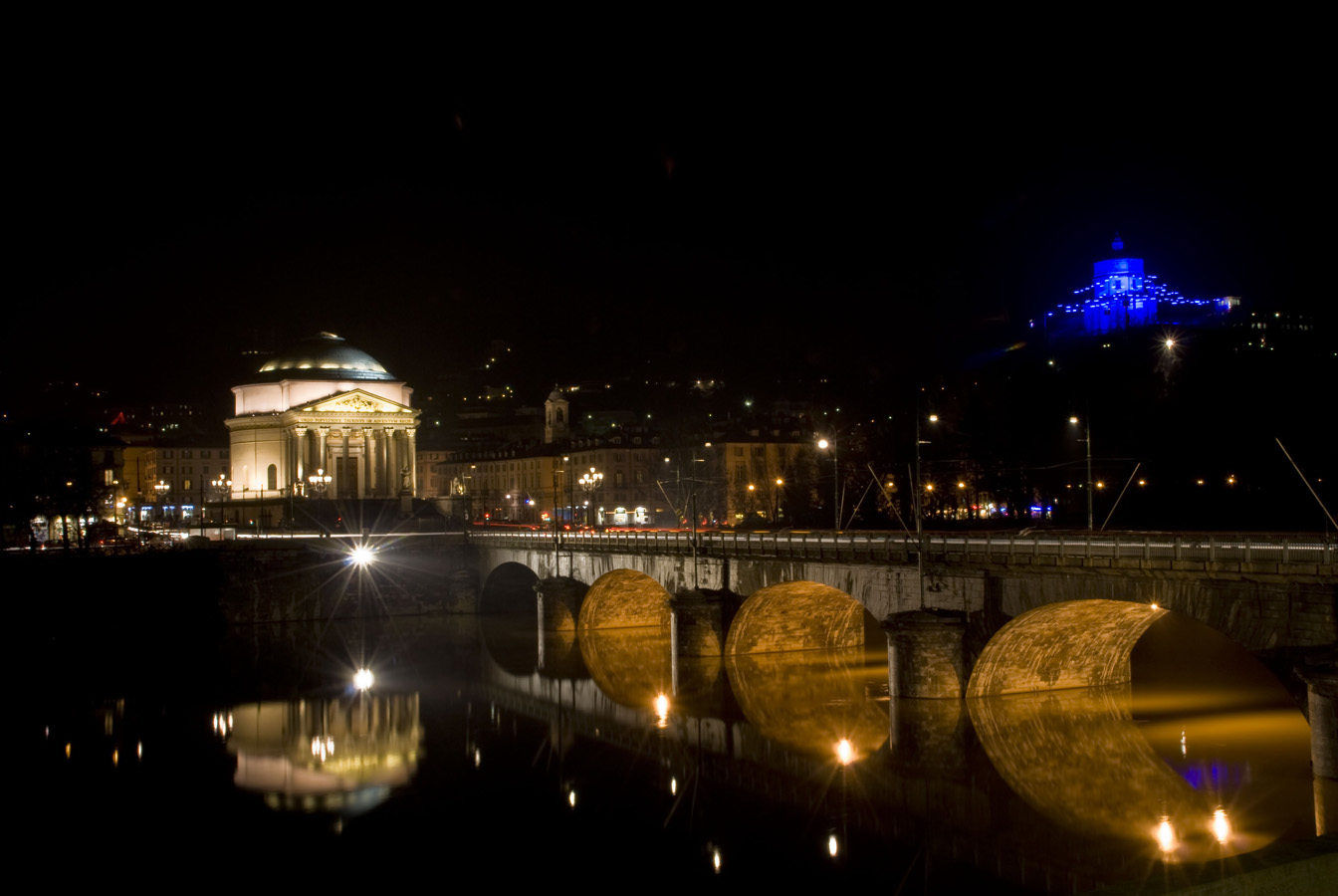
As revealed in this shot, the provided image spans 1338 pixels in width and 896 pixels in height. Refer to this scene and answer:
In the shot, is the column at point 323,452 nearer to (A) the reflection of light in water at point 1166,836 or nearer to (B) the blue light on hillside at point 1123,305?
(A) the reflection of light in water at point 1166,836

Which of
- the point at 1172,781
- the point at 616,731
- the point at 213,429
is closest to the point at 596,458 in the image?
the point at 213,429

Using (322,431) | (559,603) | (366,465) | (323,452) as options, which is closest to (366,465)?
(366,465)

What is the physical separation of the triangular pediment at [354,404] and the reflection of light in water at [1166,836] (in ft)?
297

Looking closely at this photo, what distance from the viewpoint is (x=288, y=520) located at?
95.4 m

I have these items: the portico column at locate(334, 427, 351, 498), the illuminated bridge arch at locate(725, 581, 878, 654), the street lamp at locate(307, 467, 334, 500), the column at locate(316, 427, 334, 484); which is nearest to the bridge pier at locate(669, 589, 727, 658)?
the illuminated bridge arch at locate(725, 581, 878, 654)

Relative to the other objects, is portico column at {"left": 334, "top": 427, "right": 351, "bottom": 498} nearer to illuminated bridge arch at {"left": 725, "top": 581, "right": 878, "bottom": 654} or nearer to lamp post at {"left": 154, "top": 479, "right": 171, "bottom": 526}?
lamp post at {"left": 154, "top": 479, "right": 171, "bottom": 526}

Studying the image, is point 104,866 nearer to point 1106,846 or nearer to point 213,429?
point 1106,846

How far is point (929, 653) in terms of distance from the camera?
34250 mm

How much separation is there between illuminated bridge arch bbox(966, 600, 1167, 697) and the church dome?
3384 inches

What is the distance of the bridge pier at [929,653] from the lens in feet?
111

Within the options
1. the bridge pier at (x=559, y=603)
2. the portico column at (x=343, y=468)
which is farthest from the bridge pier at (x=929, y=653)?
the portico column at (x=343, y=468)

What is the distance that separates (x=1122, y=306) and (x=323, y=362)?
111458 millimetres

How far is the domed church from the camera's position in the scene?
106 metres

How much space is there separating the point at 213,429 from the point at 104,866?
165127 mm
